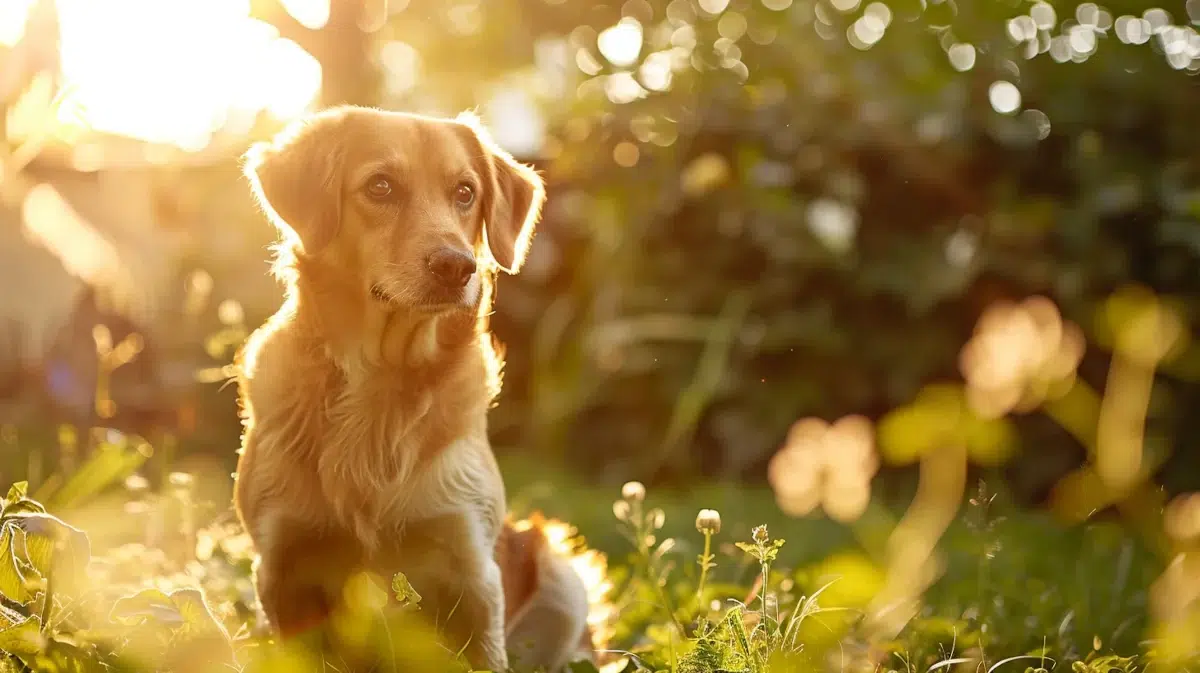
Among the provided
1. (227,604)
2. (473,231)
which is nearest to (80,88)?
(473,231)

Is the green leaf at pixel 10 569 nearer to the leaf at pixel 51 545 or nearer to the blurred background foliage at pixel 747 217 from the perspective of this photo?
the leaf at pixel 51 545

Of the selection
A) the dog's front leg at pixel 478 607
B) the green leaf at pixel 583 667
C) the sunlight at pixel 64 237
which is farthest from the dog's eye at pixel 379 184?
the green leaf at pixel 583 667

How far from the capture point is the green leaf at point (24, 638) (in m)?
1.74

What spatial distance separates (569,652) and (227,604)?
35.4 inches

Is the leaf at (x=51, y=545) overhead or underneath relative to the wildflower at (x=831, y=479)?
overhead

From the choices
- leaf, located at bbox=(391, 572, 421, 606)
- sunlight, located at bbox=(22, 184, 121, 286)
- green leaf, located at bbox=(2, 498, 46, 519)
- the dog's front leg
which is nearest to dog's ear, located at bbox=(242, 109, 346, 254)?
sunlight, located at bbox=(22, 184, 121, 286)

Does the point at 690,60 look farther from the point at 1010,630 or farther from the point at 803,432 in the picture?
the point at 1010,630

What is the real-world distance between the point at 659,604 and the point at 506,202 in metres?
1.08

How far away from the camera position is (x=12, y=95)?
2.33 metres

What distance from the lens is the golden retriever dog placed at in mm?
2309

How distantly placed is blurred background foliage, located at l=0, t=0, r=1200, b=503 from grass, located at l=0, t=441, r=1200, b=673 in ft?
4.09

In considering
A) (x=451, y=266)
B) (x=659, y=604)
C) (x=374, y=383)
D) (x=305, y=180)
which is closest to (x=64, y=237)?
(x=305, y=180)

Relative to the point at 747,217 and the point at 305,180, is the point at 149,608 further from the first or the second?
the point at 747,217

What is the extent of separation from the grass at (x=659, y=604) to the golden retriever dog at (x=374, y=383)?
5.9 inches
